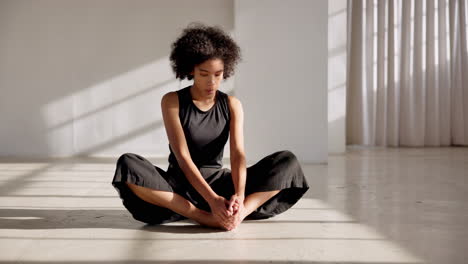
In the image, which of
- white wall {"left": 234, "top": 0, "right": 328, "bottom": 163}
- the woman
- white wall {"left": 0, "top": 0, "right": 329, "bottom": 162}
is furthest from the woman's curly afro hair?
white wall {"left": 0, "top": 0, "right": 329, "bottom": 162}

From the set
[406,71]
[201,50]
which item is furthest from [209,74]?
[406,71]

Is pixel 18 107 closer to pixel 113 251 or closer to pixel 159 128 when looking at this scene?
pixel 159 128

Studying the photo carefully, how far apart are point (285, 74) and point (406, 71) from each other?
8.01 ft

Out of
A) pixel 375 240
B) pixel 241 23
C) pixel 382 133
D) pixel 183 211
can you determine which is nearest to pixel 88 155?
pixel 241 23

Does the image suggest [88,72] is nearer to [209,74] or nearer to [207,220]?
[209,74]

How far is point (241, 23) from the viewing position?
5934 mm

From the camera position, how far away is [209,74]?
2891mm

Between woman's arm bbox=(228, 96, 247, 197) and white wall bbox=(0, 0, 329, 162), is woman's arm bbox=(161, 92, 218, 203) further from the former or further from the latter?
white wall bbox=(0, 0, 329, 162)

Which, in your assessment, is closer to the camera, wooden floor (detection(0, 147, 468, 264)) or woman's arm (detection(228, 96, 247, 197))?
wooden floor (detection(0, 147, 468, 264))

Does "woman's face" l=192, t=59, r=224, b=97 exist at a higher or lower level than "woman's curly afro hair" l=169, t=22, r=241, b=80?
lower

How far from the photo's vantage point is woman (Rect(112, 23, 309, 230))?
2.79 meters

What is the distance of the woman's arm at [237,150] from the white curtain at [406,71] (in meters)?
4.88

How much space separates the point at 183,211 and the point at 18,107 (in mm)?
4288

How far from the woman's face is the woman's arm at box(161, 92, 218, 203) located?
168mm
